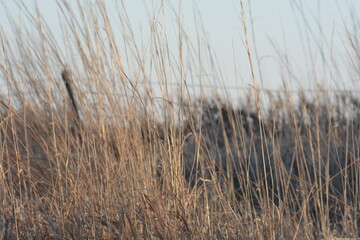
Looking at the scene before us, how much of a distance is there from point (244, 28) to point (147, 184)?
0.62 m

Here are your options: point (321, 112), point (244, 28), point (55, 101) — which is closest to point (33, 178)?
point (55, 101)

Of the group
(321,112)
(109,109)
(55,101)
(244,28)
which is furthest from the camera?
(321,112)

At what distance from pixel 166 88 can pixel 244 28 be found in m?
0.33

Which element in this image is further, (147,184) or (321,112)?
(321,112)

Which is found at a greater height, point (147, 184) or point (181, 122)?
point (181, 122)

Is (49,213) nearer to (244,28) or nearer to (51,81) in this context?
(51,81)

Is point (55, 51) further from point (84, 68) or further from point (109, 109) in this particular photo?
point (109, 109)

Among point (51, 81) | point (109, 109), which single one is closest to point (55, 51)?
point (51, 81)

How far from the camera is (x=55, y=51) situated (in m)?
2.46

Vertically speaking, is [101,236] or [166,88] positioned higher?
[166,88]

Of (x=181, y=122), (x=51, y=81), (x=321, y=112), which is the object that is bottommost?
(x=321, y=112)

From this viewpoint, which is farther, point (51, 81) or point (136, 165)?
point (51, 81)

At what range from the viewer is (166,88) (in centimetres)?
226

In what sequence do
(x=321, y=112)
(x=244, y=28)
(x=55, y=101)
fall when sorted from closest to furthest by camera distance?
(x=244, y=28), (x=55, y=101), (x=321, y=112)
